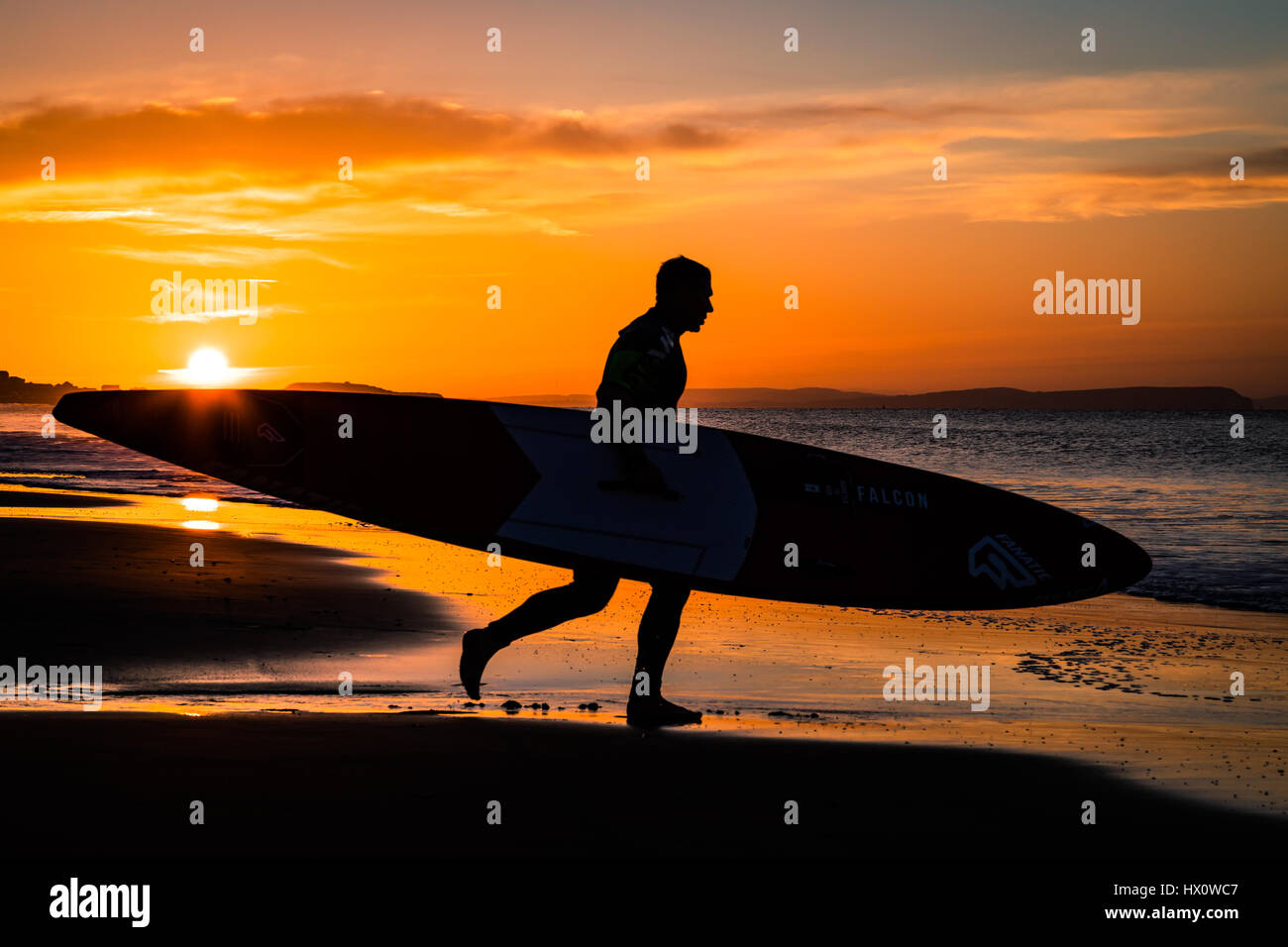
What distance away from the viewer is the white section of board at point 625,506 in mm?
5191

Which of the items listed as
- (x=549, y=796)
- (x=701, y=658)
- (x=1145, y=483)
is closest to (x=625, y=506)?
(x=701, y=658)

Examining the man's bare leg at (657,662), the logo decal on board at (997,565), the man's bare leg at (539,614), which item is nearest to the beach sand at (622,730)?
the man's bare leg at (657,662)

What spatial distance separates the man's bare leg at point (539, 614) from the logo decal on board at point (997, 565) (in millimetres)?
2364

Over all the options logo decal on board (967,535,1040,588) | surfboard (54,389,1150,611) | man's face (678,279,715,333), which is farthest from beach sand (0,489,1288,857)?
man's face (678,279,715,333)

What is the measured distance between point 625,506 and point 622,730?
1.19m

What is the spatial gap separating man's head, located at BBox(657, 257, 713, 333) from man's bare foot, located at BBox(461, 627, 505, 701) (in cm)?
153

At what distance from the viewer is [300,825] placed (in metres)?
3.14

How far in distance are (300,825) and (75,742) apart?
3.90 ft

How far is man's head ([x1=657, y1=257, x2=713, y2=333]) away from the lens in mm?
4727
